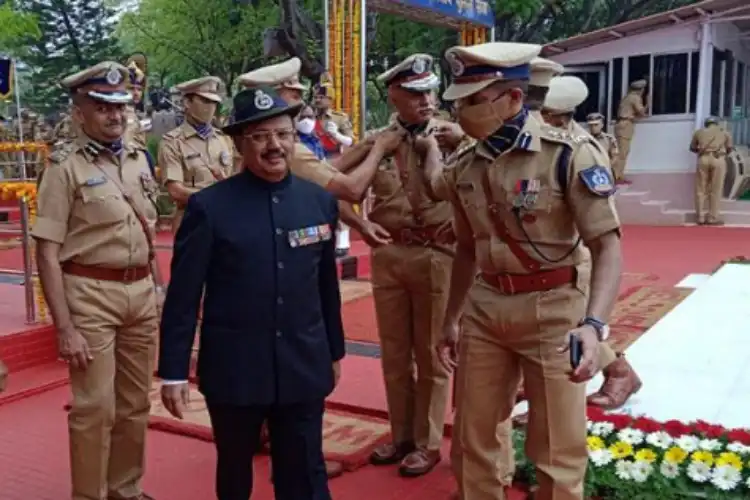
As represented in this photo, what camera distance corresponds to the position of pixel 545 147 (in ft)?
9.11

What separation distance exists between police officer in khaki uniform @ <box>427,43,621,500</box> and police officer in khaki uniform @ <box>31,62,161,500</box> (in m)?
1.48

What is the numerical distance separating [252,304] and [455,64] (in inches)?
41.7

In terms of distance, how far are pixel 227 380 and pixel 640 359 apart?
3685mm

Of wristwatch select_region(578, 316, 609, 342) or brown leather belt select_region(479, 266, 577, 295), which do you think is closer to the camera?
wristwatch select_region(578, 316, 609, 342)

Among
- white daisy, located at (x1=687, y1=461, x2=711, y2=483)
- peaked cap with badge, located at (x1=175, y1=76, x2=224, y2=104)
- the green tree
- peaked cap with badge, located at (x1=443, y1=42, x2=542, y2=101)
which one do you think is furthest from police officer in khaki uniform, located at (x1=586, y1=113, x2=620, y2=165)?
the green tree

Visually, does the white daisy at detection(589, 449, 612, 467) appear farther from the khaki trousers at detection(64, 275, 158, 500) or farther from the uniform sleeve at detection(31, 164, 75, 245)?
the uniform sleeve at detection(31, 164, 75, 245)

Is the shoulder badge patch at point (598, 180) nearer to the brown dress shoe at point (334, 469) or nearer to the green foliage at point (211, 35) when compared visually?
the brown dress shoe at point (334, 469)

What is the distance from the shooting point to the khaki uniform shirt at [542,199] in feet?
8.71

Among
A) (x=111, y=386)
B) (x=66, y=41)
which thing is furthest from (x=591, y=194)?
(x=66, y=41)

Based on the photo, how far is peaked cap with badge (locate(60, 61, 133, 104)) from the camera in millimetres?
3373

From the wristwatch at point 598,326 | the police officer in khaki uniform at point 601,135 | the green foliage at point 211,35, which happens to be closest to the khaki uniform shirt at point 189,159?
the wristwatch at point 598,326

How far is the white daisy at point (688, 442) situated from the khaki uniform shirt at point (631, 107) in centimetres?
1379

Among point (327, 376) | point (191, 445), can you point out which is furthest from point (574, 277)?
point (191, 445)

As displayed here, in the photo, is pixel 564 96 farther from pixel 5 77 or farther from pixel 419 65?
pixel 5 77
